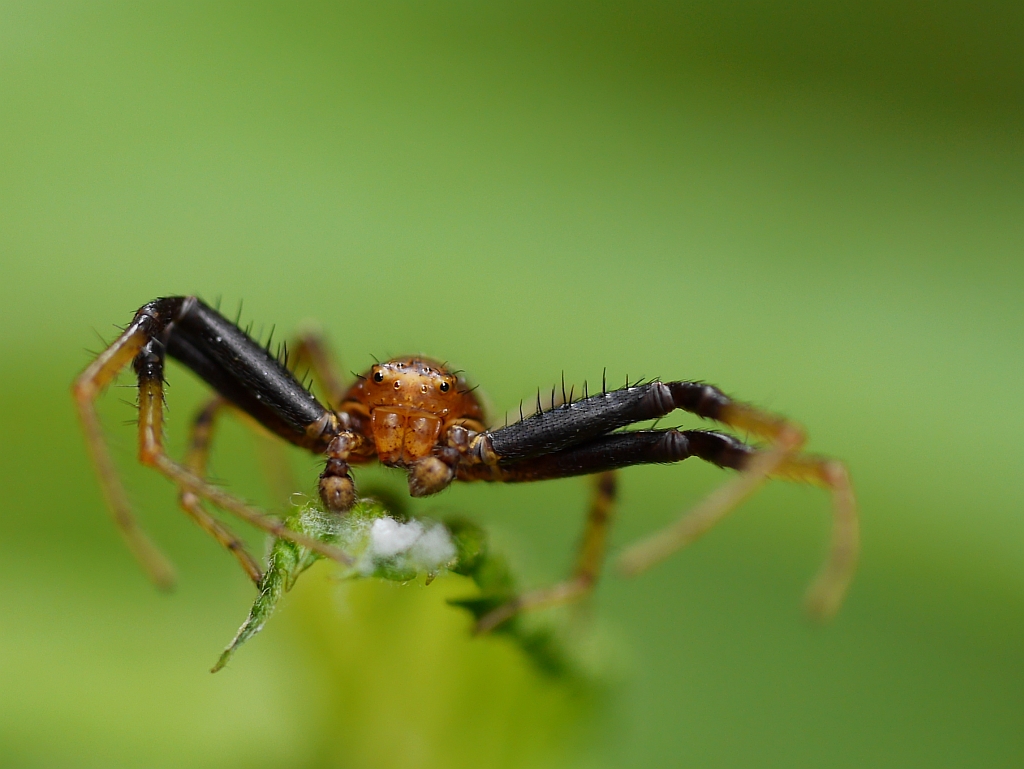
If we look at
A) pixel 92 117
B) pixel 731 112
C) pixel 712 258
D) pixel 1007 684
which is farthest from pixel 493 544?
pixel 731 112

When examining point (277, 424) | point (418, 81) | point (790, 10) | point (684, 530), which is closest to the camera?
point (684, 530)

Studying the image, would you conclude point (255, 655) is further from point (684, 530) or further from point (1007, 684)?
point (1007, 684)

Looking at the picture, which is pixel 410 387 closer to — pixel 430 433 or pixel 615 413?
pixel 430 433

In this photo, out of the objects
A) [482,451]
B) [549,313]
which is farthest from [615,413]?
[549,313]

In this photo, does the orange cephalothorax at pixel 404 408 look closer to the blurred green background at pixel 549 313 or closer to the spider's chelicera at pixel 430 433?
the spider's chelicera at pixel 430 433

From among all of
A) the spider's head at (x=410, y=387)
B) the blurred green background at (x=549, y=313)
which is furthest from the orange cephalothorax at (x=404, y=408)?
the blurred green background at (x=549, y=313)

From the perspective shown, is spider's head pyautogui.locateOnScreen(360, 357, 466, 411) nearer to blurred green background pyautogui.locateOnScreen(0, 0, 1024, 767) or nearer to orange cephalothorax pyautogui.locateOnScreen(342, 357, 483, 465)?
orange cephalothorax pyautogui.locateOnScreen(342, 357, 483, 465)
